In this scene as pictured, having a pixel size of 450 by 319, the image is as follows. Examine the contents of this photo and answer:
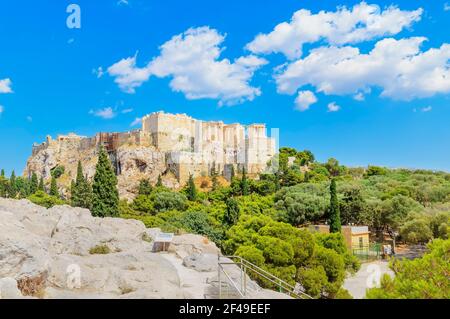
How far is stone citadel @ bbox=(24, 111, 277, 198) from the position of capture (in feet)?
179

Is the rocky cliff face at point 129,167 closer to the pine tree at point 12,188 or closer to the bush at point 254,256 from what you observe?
the pine tree at point 12,188

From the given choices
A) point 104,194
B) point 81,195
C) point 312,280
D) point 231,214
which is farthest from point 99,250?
point 81,195

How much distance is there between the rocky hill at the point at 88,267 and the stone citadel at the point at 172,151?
39.1m

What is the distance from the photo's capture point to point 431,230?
24.0 meters

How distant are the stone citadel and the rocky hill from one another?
39.1 meters

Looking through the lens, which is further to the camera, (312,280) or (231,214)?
(231,214)

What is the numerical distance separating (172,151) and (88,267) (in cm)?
4787

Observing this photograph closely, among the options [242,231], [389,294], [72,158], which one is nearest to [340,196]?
[242,231]

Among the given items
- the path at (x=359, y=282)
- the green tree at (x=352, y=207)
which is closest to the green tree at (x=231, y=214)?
the green tree at (x=352, y=207)

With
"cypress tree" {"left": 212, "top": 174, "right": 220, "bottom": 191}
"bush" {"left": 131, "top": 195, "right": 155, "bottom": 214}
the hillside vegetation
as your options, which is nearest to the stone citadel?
"cypress tree" {"left": 212, "top": 174, "right": 220, "bottom": 191}

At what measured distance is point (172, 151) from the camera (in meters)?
55.5

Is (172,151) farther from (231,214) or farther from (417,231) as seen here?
(417,231)

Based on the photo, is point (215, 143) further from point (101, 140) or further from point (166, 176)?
point (101, 140)

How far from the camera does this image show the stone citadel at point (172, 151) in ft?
179
